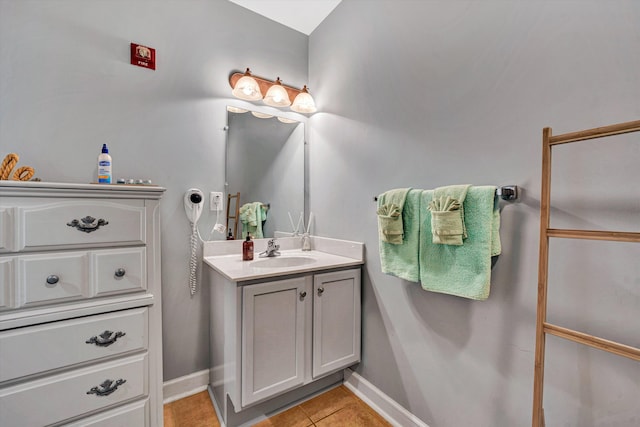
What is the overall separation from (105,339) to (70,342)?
0.35 ft

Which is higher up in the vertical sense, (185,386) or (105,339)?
(105,339)

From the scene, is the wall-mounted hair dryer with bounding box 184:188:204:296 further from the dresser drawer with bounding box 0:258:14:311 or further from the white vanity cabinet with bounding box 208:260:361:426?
the dresser drawer with bounding box 0:258:14:311

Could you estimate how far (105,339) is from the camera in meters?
1.09

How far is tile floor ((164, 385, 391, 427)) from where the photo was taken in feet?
4.84

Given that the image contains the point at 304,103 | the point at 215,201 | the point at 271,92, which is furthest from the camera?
the point at 304,103

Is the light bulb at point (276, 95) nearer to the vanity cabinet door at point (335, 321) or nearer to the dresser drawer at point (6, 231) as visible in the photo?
the vanity cabinet door at point (335, 321)

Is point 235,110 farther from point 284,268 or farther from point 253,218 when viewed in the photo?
point 284,268

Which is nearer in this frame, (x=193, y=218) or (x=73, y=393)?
(x=73, y=393)

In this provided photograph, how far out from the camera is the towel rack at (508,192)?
39.4 inches

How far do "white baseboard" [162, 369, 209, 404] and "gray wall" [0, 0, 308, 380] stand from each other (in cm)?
4

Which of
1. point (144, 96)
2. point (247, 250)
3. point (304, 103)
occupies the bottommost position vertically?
point (247, 250)

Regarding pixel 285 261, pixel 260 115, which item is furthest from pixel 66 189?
pixel 260 115

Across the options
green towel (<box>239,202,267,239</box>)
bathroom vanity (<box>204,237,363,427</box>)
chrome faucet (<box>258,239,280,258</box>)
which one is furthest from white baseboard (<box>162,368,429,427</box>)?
green towel (<box>239,202,267,239</box>)

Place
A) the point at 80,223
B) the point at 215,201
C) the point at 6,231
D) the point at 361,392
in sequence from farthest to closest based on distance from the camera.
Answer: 1. the point at 215,201
2. the point at 361,392
3. the point at 80,223
4. the point at 6,231
